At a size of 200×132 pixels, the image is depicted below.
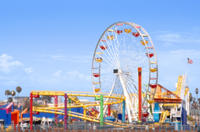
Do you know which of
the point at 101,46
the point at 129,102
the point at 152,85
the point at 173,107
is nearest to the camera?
the point at 152,85

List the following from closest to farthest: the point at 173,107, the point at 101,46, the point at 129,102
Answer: the point at 129,102 → the point at 101,46 → the point at 173,107

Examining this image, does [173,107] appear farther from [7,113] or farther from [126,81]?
[7,113]

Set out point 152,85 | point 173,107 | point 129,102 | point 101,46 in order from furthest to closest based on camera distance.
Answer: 1. point 173,107
2. point 101,46
3. point 129,102
4. point 152,85

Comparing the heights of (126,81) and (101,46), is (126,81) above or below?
below

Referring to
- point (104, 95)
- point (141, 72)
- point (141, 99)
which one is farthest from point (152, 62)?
point (104, 95)

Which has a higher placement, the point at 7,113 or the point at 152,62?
the point at 152,62

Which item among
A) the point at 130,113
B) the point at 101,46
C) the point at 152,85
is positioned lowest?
the point at 130,113

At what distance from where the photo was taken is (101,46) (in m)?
79.3

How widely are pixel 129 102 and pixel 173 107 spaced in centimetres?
2182

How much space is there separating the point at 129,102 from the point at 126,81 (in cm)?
480

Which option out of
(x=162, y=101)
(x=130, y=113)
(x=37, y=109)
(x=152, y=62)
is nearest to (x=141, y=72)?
(x=152, y=62)

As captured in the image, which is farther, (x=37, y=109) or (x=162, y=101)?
(x=162, y=101)

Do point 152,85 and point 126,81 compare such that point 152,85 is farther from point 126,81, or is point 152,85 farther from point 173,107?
point 173,107

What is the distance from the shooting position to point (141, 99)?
71812 millimetres
